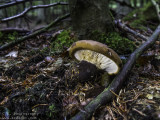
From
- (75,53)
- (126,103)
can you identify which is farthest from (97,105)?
(75,53)

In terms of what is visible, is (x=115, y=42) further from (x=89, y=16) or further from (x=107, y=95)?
(x=107, y=95)

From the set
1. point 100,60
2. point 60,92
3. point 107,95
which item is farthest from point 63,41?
point 107,95

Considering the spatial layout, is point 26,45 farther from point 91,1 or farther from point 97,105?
point 97,105

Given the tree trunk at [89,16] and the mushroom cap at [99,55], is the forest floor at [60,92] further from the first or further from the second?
the tree trunk at [89,16]

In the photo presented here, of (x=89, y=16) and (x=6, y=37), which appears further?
(x=6, y=37)

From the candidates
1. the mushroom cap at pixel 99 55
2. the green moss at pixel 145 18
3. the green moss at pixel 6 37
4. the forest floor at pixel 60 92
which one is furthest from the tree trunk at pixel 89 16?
the green moss at pixel 145 18

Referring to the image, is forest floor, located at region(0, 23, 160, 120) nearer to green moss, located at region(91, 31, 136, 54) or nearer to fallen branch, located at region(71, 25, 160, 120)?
fallen branch, located at region(71, 25, 160, 120)

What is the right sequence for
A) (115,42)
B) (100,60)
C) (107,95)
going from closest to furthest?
(107,95) → (100,60) → (115,42)
